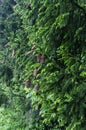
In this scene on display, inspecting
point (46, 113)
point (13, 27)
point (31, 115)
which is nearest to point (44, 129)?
point (31, 115)

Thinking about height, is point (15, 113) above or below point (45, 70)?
below

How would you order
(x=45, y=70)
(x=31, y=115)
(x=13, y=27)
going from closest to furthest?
(x=45, y=70), (x=31, y=115), (x=13, y=27)

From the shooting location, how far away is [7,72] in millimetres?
7809

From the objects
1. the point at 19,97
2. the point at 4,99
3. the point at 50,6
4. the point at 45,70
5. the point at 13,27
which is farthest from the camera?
the point at 4,99

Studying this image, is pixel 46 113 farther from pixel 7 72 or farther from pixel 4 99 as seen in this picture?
pixel 4 99

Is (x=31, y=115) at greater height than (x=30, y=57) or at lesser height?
lesser

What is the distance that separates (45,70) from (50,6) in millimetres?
1047

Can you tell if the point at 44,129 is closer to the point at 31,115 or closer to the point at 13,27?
the point at 31,115

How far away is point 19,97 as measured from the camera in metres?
6.34

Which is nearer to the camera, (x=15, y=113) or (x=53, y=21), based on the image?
(x=53, y=21)

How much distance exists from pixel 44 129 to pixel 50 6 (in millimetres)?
2619

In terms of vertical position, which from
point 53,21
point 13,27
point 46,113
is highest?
point 13,27

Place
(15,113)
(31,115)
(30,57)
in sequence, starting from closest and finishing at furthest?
(30,57), (31,115), (15,113)

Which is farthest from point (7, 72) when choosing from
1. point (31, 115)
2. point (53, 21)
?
point (53, 21)
